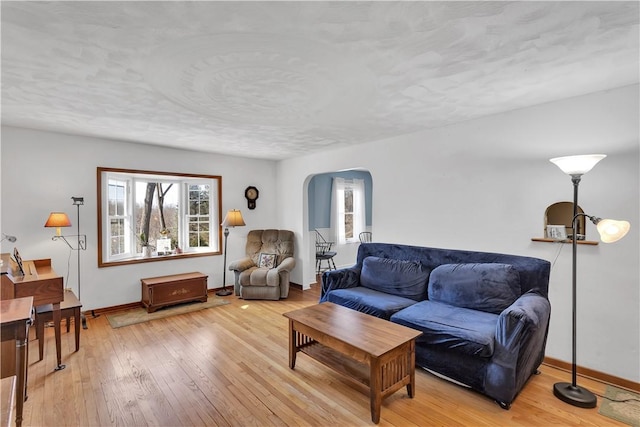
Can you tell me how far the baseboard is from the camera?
7.66ft

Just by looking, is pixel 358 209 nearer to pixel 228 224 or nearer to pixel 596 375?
pixel 228 224

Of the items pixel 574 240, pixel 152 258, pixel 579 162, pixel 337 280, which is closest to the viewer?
pixel 579 162

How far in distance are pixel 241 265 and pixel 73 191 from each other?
237 cm

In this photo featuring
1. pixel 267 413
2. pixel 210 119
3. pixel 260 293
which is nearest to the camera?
pixel 267 413

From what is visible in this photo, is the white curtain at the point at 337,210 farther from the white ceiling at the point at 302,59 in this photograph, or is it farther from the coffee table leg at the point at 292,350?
the coffee table leg at the point at 292,350

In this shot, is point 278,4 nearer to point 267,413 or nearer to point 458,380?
point 267,413

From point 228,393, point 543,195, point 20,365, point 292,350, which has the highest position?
point 543,195

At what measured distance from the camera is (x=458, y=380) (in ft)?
7.70

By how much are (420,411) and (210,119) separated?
10.2ft

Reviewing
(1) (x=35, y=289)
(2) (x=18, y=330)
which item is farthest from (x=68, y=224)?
(2) (x=18, y=330)

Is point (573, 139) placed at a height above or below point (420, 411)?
above

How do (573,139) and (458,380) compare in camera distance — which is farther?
(573,139)

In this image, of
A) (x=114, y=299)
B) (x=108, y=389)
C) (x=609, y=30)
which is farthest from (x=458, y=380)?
(x=114, y=299)

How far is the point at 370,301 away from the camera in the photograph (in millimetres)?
3066
